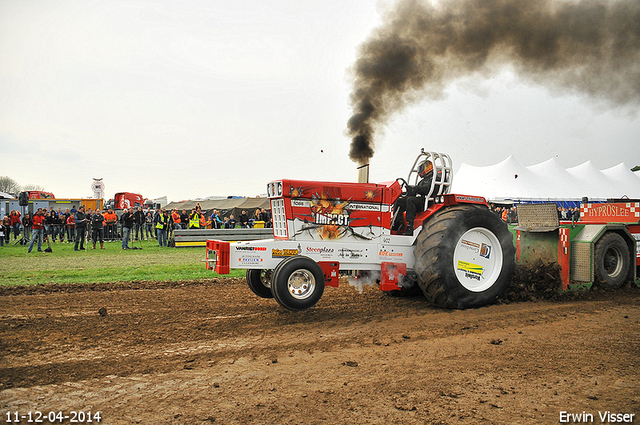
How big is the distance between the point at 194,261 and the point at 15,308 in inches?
242

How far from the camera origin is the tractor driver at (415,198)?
244 inches

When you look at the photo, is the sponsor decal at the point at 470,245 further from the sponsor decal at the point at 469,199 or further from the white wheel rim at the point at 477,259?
the sponsor decal at the point at 469,199

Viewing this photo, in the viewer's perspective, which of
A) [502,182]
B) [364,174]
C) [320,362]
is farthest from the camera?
[502,182]

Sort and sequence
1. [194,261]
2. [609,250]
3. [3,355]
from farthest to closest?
[194,261] → [609,250] → [3,355]

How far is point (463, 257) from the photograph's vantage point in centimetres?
613

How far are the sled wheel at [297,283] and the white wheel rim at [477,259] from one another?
6.40 ft

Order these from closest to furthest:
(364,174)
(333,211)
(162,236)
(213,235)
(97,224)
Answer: (333,211) < (364,174) < (97,224) < (213,235) < (162,236)

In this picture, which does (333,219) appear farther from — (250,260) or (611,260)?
(611,260)

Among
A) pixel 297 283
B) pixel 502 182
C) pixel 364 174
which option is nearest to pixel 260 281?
pixel 297 283

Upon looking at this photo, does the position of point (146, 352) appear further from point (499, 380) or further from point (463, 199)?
point (463, 199)

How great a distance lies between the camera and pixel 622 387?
3451mm

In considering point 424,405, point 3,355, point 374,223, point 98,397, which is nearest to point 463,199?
point 374,223

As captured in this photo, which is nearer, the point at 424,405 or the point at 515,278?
the point at 424,405

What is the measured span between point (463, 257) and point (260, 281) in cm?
276
